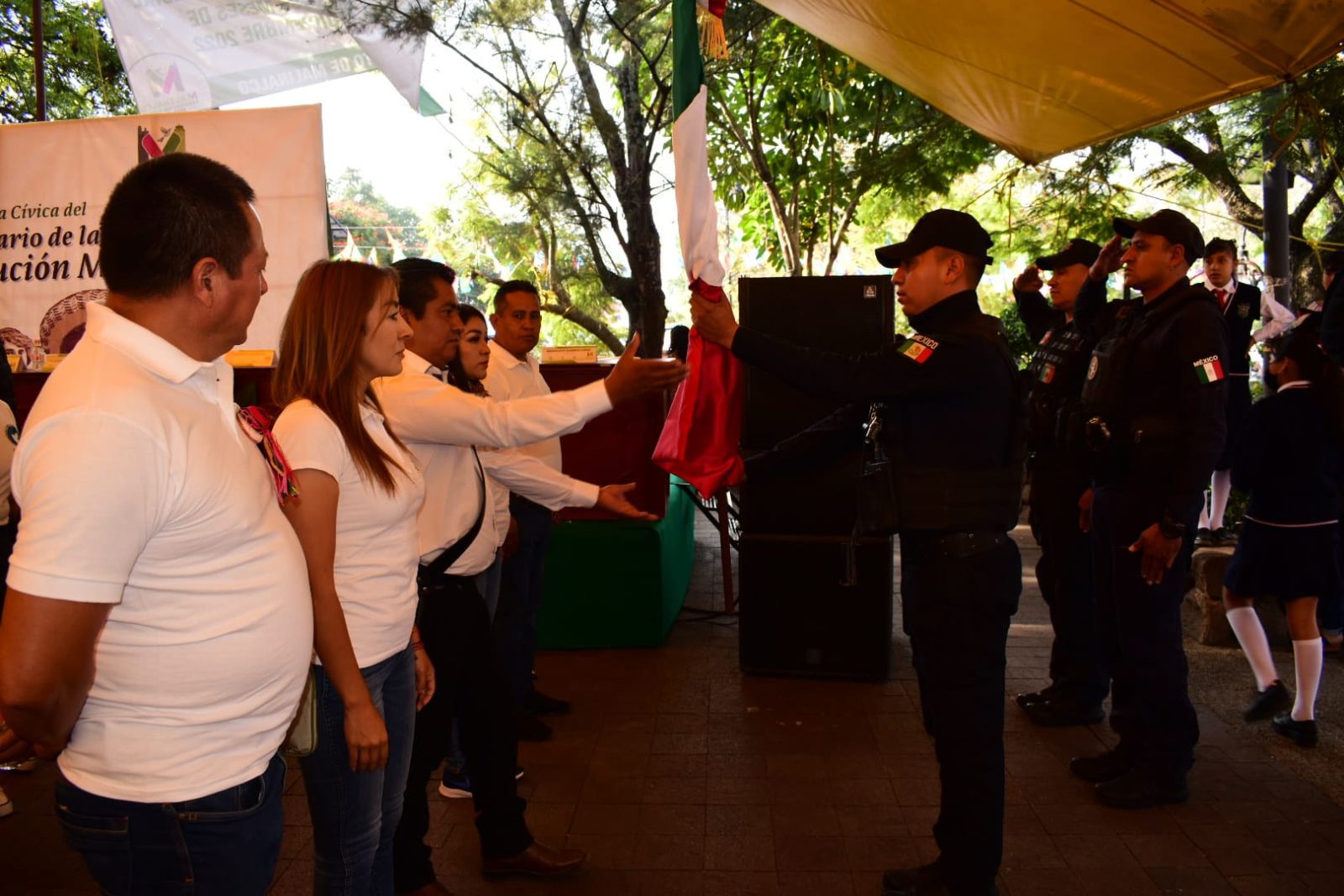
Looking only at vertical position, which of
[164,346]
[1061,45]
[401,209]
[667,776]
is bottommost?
[667,776]

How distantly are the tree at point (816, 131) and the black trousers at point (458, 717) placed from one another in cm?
527

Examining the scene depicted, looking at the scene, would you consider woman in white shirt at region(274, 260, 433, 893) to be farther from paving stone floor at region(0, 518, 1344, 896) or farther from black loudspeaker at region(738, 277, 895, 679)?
black loudspeaker at region(738, 277, 895, 679)

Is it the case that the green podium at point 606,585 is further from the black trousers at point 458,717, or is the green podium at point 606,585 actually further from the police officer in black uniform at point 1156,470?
the police officer in black uniform at point 1156,470

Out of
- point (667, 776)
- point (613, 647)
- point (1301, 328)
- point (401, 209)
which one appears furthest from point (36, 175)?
point (401, 209)

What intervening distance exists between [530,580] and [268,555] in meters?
2.91

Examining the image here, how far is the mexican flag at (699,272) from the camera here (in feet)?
10.4

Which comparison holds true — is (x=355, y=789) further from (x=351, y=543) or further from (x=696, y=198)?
(x=696, y=198)

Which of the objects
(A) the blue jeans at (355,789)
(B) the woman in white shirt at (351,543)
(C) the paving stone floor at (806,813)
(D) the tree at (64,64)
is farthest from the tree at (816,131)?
(D) the tree at (64,64)

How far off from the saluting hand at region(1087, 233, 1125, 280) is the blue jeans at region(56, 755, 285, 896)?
12.9ft

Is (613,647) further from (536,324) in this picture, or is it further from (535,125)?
(535,125)

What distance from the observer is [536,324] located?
4414 mm

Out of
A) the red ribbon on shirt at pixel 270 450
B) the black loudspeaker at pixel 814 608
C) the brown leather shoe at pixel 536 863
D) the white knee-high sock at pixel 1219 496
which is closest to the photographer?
the red ribbon on shirt at pixel 270 450

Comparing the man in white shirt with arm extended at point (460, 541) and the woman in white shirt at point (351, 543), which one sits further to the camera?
the man in white shirt with arm extended at point (460, 541)

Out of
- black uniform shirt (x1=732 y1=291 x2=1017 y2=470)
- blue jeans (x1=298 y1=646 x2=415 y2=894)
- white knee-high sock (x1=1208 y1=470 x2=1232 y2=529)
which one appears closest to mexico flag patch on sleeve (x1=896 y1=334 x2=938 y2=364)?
black uniform shirt (x1=732 y1=291 x2=1017 y2=470)
